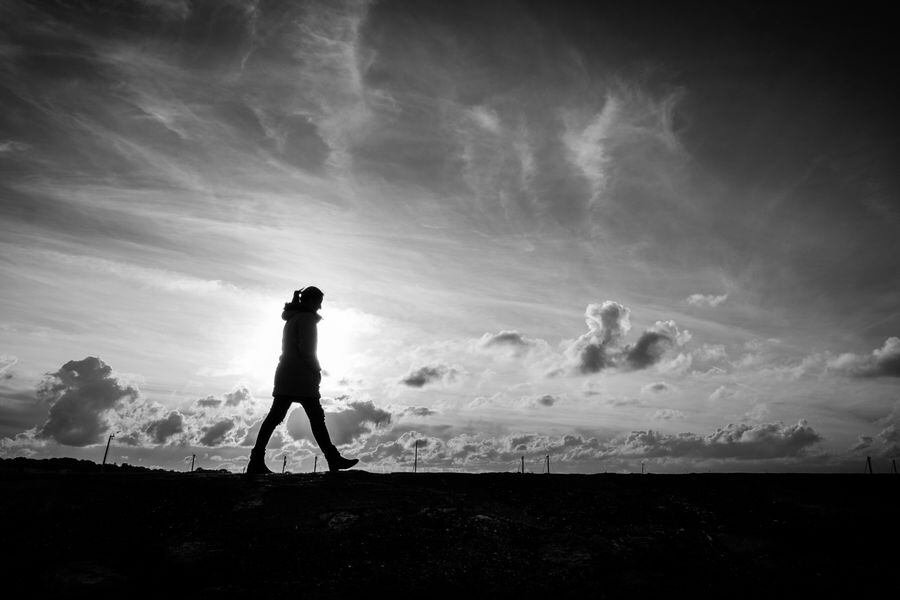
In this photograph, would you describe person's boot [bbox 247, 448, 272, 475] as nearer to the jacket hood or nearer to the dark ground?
the dark ground

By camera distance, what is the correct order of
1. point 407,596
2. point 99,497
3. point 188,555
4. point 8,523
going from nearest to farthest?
point 407,596 < point 188,555 < point 8,523 < point 99,497

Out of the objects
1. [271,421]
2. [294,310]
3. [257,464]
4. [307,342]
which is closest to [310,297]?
[294,310]

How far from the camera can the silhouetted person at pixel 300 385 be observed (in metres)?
6.69

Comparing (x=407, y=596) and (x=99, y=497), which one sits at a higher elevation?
(x=99, y=497)

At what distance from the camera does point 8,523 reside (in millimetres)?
4035

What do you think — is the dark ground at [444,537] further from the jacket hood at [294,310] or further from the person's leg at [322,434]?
the jacket hood at [294,310]

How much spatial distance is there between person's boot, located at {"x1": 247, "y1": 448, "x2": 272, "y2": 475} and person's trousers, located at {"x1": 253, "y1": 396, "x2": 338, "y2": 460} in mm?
121

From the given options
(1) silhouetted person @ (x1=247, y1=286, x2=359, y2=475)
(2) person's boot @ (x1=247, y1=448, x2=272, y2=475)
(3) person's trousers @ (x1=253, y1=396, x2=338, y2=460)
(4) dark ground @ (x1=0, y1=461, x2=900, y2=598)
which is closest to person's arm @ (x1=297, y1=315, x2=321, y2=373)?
(1) silhouetted person @ (x1=247, y1=286, x2=359, y2=475)

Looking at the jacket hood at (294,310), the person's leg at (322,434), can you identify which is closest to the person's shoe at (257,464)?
the person's leg at (322,434)

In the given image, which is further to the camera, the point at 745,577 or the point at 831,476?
the point at 831,476

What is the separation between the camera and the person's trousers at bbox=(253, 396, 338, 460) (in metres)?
6.75

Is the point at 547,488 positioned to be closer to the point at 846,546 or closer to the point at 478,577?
the point at 478,577

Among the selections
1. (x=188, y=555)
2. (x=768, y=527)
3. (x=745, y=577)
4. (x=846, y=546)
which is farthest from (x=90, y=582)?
(x=846, y=546)

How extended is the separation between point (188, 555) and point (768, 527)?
172 inches
